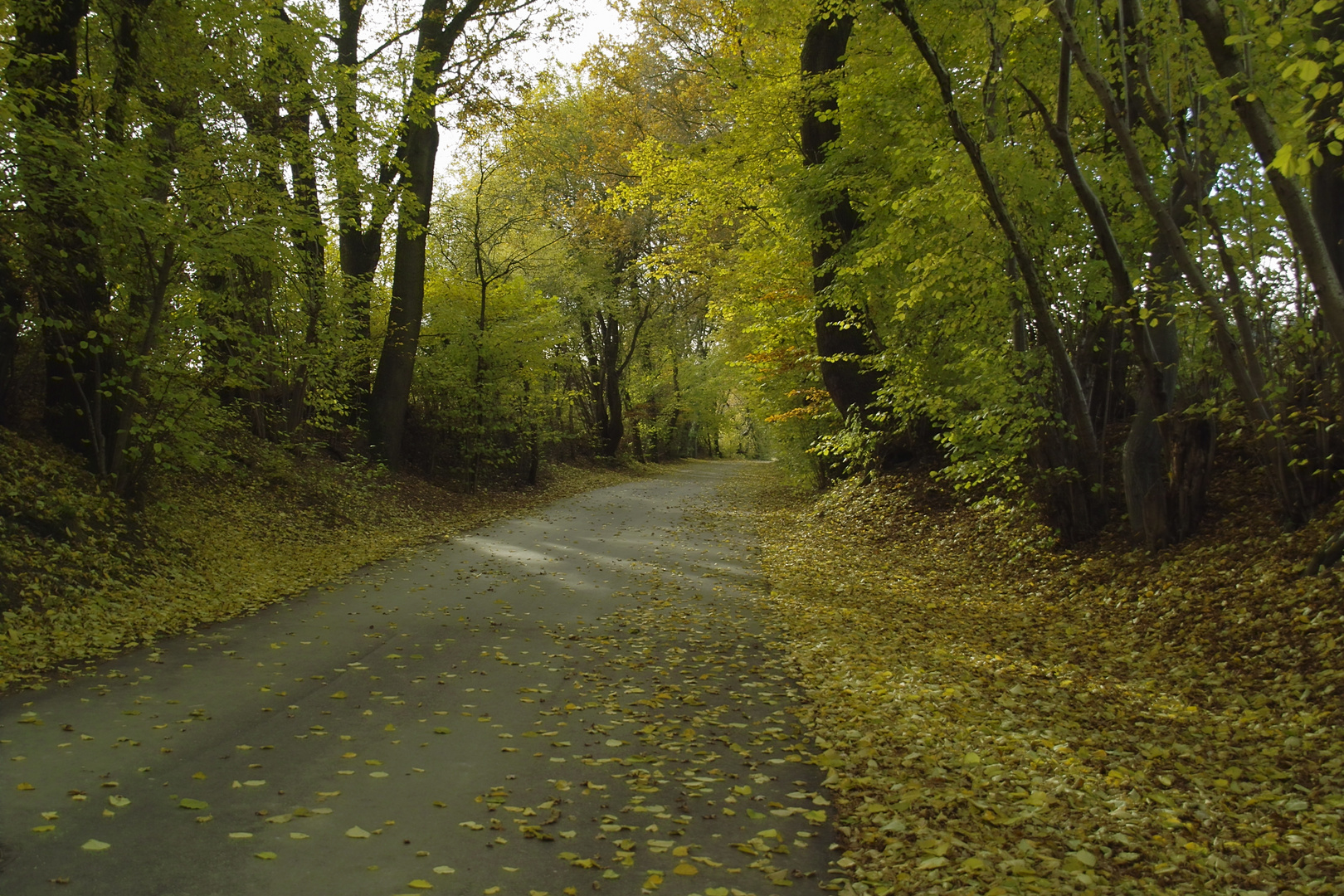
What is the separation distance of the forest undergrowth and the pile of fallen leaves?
18.3ft

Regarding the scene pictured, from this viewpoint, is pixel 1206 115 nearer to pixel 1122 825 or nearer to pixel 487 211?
pixel 1122 825

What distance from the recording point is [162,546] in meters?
9.24

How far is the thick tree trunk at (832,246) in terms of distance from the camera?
46.9 feet

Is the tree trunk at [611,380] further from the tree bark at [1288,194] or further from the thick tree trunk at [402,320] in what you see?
the tree bark at [1288,194]

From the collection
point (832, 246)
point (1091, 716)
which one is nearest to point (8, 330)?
point (1091, 716)

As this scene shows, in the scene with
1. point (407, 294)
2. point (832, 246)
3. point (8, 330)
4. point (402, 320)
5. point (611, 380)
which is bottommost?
point (8, 330)

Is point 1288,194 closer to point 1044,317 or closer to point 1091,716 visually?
point 1091,716

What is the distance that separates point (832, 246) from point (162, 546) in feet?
37.0

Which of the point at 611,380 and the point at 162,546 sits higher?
the point at 611,380

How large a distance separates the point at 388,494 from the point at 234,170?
25.4 feet

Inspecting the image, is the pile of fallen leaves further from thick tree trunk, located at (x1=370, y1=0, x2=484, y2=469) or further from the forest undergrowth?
thick tree trunk, located at (x1=370, y1=0, x2=484, y2=469)

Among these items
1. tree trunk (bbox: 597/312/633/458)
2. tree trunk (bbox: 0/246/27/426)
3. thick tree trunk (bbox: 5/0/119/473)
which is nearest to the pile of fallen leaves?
thick tree trunk (bbox: 5/0/119/473)

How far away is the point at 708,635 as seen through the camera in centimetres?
790

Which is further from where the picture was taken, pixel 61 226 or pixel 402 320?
pixel 402 320
